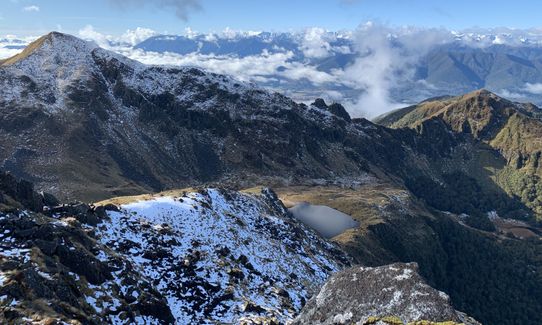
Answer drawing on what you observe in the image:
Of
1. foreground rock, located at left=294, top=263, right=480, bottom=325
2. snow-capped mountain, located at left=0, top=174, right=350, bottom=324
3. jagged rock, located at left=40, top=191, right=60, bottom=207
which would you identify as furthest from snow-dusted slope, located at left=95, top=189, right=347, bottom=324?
foreground rock, located at left=294, top=263, right=480, bottom=325

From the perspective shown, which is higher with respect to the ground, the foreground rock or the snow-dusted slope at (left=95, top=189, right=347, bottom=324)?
the foreground rock

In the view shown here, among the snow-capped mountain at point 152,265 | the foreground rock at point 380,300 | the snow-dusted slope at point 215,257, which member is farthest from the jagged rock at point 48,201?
the foreground rock at point 380,300

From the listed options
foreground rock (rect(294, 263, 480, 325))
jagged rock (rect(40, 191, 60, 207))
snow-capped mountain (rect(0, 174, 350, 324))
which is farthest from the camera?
jagged rock (rect(40, 191, 60, 207))

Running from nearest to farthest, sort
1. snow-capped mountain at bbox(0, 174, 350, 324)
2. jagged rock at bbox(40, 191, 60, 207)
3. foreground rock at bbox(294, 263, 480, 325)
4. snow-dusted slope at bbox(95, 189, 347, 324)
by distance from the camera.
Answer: foreground rock at bbox(294, 263, 480, 325) → snow-capped mountain at bbox(0, 174, 350, 324) → snow-dusted slope at bbox(95, 189, 347, 324) → jagged rock at bbox(40, 191, 60, 207)

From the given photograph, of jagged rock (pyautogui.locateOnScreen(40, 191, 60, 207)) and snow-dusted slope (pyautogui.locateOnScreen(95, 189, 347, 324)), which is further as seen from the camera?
jagged rock (pyautogui.locateOnScreen(40, 191, 60, 207))

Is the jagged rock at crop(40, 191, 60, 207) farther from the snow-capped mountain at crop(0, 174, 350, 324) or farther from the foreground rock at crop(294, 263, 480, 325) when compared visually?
the foreground rock at crop(294, 263, 480, 325)

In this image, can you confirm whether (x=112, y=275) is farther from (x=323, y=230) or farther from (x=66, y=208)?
(x=323, y=230)

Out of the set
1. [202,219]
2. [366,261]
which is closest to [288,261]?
[202,219]
